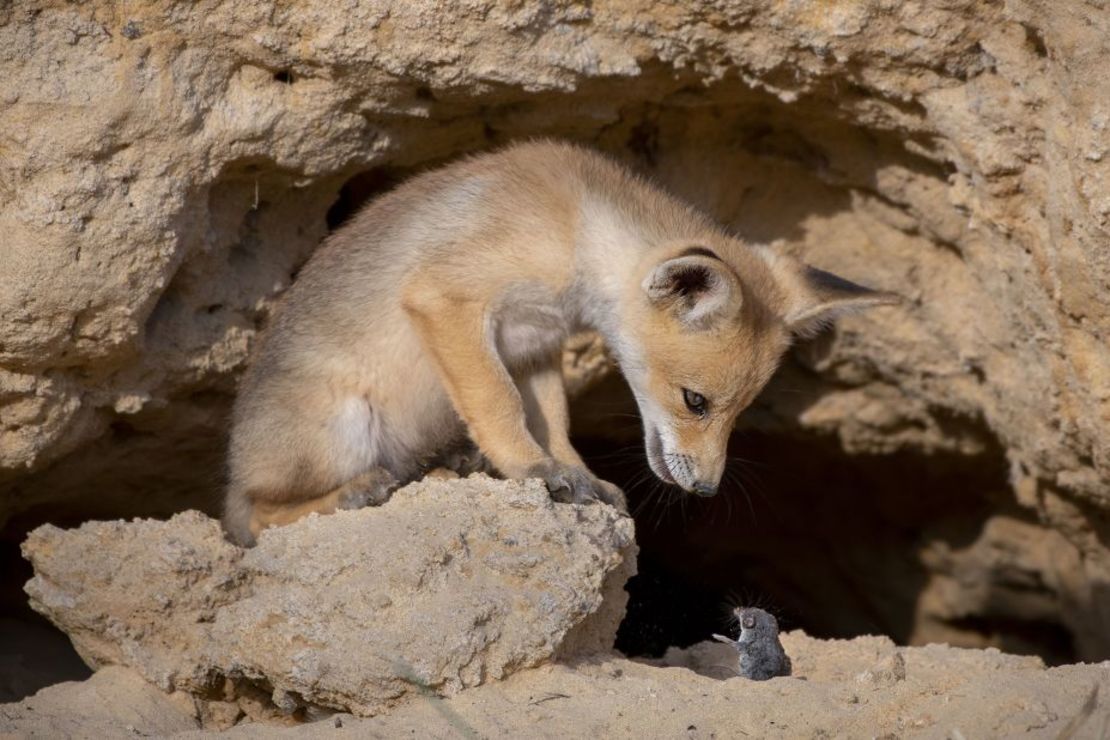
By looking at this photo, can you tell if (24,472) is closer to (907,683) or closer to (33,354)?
(33,354)

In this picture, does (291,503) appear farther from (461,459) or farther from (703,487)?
(703,487)

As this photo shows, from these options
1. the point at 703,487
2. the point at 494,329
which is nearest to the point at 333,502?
the point at 494,329

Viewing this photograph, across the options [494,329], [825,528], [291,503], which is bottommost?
[825,528]

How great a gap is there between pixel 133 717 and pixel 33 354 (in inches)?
64.0

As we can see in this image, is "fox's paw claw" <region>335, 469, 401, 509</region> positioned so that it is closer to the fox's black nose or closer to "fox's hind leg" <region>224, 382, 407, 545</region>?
"fox's hind leg" <region>224, 382, 407, 545</region>

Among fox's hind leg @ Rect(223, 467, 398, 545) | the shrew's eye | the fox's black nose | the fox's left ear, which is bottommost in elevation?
fox's hind leg @ Rect(223, 467, 398, 545)

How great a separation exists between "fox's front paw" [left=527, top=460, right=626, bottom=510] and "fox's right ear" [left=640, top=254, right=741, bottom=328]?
2.55 ft

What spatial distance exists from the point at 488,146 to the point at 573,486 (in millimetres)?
2062

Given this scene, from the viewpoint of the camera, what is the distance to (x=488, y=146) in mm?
6035

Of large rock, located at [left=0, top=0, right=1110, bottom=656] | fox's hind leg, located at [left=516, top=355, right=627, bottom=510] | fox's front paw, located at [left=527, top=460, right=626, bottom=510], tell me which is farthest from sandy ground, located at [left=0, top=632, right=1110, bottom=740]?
large rock, located at [left=0, top=0, right=1110, bottom=656]

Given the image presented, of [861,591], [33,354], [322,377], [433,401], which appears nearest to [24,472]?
[33,354]

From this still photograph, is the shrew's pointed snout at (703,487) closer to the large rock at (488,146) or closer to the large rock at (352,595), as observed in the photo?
the large rock at (352,595)

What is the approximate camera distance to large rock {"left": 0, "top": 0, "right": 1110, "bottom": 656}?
475 cm

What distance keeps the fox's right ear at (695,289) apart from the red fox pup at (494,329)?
0.02 meters
